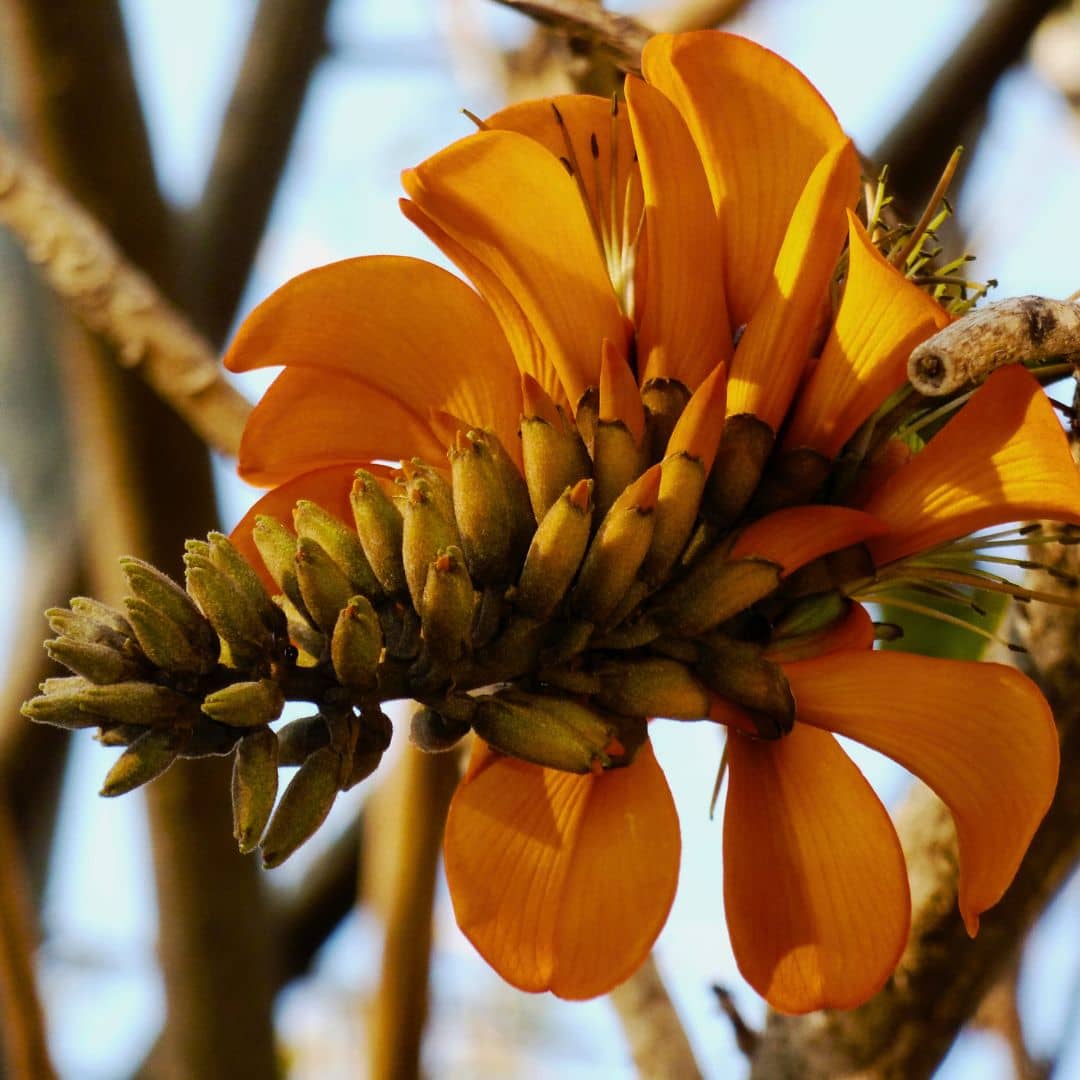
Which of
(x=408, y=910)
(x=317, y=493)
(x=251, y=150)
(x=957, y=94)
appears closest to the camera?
(x=317, y=493)

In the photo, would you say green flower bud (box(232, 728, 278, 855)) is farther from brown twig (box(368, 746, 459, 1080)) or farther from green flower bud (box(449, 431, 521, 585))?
brown twig (box(368, 746, 459, 1080))

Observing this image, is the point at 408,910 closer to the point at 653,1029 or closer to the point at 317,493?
the point at 653,1029

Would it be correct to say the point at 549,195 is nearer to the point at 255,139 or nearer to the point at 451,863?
the point at 451,863

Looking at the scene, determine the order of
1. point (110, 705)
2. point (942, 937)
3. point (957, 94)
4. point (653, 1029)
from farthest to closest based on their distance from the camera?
point (957, 94), point (653, 1029), point (942, 937), point (110, 705)

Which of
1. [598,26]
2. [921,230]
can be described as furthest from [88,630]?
[598,26]

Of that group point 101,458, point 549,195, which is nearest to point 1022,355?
point 549,195

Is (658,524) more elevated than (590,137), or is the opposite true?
(590,137)
